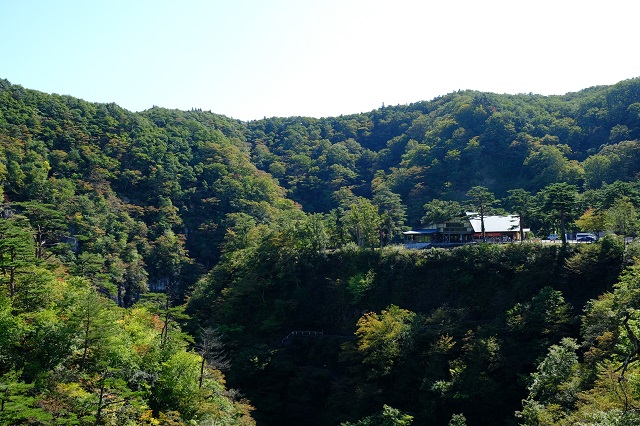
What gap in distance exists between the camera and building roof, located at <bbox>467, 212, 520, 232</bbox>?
41.7 meters

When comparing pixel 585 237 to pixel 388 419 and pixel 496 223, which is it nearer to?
pixel 496 223

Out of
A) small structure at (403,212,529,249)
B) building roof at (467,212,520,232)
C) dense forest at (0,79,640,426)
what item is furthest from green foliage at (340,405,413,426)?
building roof at (467,212,520,232)

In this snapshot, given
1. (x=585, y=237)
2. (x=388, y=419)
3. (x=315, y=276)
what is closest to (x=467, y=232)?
(x=585, y=237)

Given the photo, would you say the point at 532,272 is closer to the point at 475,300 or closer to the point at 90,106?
the point at 475,300

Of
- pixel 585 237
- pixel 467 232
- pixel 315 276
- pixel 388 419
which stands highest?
pixel 467 232

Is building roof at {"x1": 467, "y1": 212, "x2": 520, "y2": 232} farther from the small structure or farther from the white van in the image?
the white van

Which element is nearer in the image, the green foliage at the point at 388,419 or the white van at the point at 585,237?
the green foliage at the point at 388,419

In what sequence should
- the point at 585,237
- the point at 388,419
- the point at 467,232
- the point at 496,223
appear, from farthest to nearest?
the point at 467,232 → the point at 496,223 → the point at 585,237 → the point at 388,419

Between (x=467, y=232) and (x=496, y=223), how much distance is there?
265 cm

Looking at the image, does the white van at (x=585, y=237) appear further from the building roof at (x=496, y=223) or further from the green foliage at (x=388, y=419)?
the green foliage at (x=388, y=419)

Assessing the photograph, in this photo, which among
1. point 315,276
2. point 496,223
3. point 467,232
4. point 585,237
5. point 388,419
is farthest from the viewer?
point 467,232

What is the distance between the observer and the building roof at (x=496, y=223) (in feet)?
137

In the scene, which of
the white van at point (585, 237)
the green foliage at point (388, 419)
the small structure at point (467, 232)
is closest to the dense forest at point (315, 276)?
the green foliage at point (388, 419)

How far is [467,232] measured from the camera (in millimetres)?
43875
